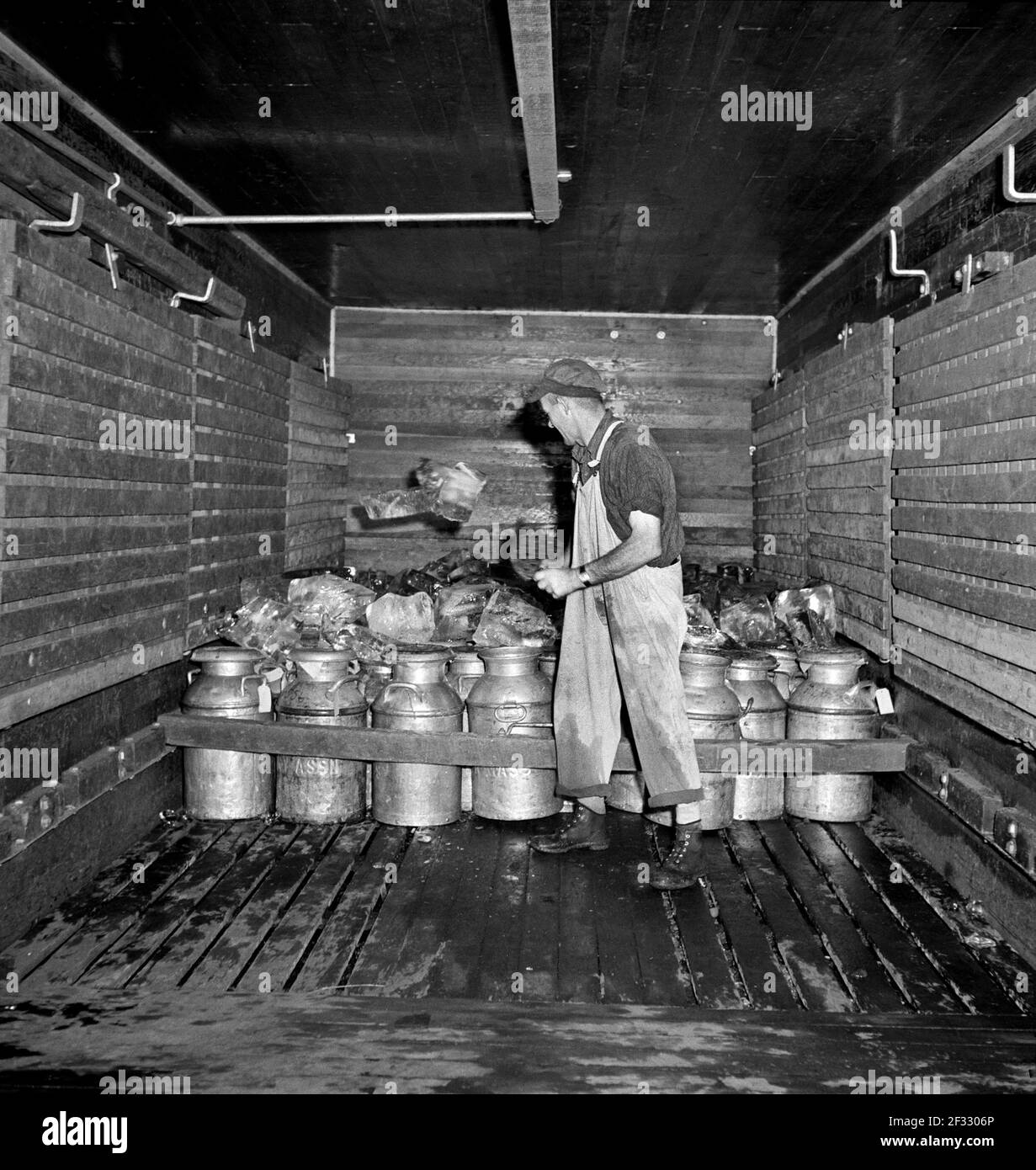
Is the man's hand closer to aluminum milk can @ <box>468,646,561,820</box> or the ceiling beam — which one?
aluminum milk can @ <box>468,646,561,820</box>

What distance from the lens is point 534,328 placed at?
31.5 feet

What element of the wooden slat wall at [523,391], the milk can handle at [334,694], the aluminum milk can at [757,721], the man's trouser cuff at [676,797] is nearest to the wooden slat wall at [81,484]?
the milk can handle at [334,694]

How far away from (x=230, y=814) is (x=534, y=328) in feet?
18.1

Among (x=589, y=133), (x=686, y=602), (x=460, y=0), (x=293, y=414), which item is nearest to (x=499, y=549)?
(x=293, y=414)

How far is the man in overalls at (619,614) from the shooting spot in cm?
471

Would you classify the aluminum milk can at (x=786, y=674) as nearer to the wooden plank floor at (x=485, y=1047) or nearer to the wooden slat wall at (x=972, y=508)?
the wooden slat wall at (x=972, y=508)

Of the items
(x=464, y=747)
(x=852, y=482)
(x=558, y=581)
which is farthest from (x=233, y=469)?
(x=852, y=482)

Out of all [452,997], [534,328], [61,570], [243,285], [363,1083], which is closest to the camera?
[363,1083]

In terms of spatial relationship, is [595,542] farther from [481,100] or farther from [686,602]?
[481,100]

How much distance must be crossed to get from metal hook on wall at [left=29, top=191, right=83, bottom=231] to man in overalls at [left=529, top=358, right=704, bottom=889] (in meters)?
2.05

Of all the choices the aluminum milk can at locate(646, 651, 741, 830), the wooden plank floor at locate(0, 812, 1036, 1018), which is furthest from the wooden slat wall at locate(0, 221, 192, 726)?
the aluminum milk can at locate(646, 651, 741, 830)

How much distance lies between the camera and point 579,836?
5266mm

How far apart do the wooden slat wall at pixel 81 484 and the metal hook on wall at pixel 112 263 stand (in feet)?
0.23

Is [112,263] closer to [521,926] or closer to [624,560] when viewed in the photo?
[624,560]
